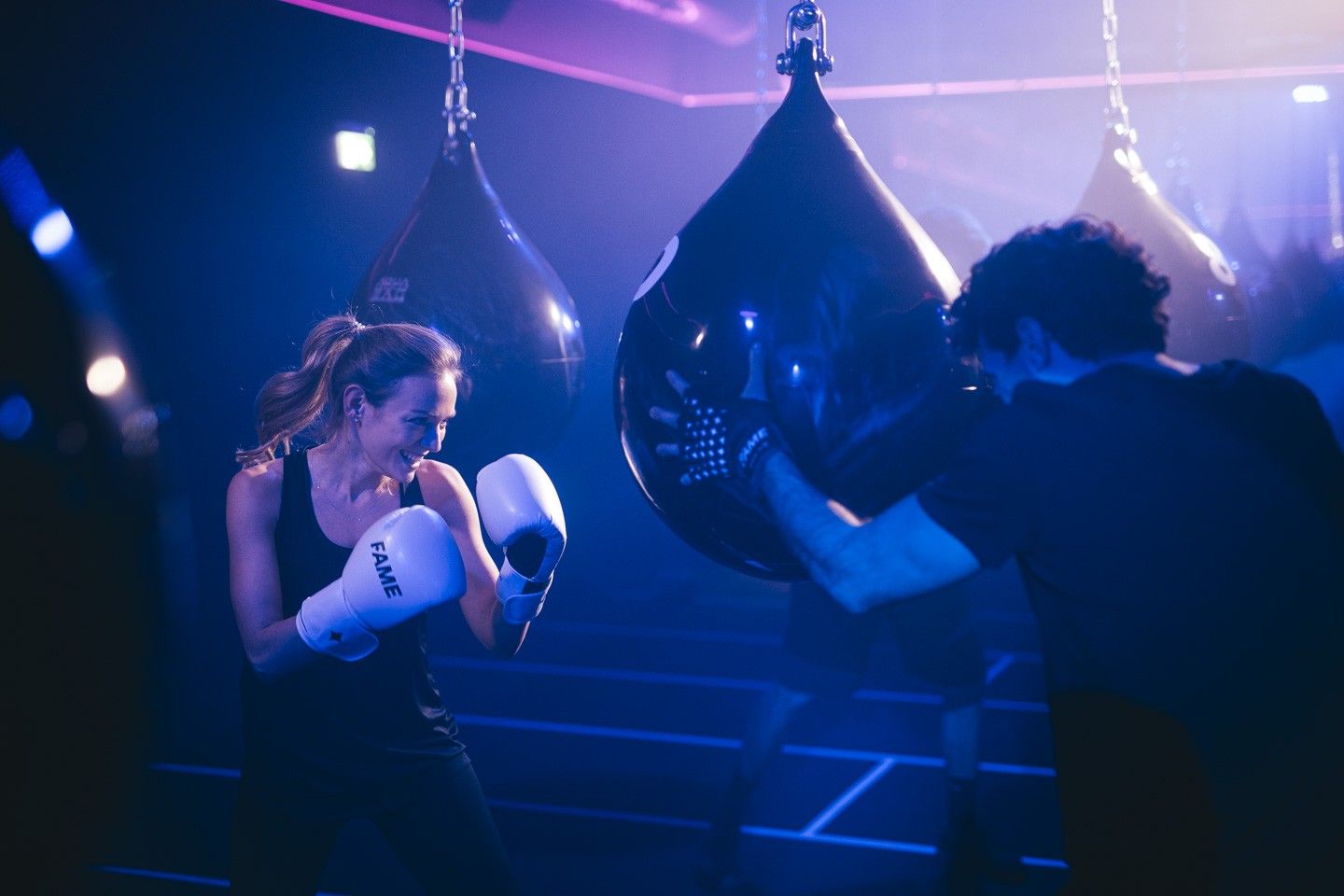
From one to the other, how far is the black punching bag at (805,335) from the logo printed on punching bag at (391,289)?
2.50ft

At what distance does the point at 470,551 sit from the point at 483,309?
45 centimetres

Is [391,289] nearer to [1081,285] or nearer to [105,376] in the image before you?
[1081,285]

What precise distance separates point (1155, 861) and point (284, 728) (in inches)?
50.9

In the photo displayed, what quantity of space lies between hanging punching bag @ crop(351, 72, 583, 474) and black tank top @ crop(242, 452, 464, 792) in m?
0.32

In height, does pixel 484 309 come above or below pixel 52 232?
below

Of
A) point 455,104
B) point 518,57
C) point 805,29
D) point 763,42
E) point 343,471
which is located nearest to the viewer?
point 805,29

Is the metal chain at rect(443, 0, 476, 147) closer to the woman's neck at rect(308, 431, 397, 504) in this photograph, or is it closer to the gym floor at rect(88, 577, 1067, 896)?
the woman's neck at rect(308, 431, 397, 504)

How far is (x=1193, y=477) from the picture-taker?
4.25ft

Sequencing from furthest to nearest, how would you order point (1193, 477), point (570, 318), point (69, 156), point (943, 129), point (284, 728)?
point (943, 129) < point (69, 156) < point (570, 318) < point (284, 728) < point (1193, 477)

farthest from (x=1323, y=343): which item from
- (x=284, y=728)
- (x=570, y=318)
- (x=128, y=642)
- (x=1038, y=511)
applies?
(x=128, y=642)

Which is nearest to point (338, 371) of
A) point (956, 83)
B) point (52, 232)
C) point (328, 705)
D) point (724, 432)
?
point (328, 705)

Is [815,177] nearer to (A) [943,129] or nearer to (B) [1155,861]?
(B) [1155,861]

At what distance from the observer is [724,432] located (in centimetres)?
122

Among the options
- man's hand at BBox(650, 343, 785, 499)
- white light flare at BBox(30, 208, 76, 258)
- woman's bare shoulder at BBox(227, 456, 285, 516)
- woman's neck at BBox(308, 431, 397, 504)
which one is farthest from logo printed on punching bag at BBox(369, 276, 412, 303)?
white light flare at BBox(30, 208, 76, 258)
